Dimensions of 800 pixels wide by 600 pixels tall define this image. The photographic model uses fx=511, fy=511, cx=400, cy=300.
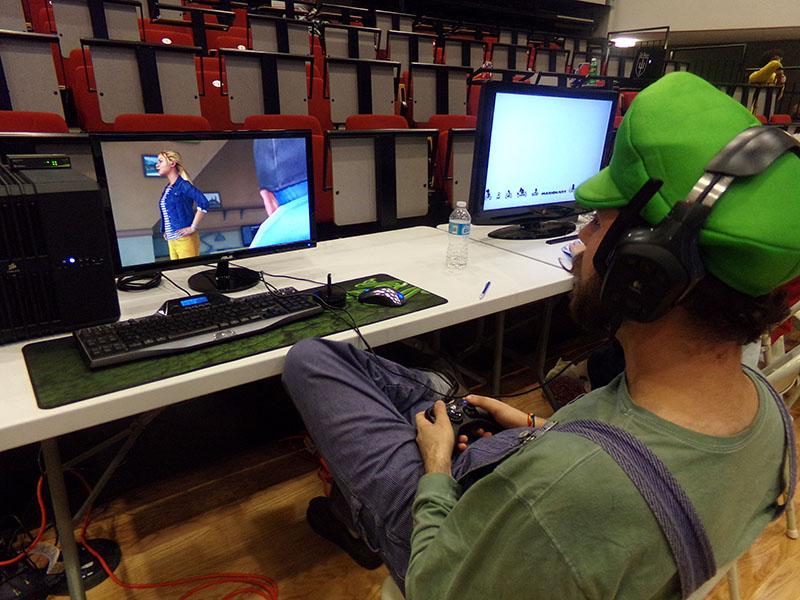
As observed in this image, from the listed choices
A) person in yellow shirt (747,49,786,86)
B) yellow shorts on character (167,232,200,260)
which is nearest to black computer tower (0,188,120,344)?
yellow shorts on character (167,232,200,260)

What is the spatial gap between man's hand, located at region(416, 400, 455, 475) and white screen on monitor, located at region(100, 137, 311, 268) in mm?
683

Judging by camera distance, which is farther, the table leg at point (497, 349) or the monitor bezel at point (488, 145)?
the table leg at point (497, 349)

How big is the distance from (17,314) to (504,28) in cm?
1004

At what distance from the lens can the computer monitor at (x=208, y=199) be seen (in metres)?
1.15

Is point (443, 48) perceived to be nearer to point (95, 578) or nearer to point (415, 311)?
point (415, 311)

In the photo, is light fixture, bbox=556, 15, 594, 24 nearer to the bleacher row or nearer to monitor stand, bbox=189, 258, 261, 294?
the bleacher row

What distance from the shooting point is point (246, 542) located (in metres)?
1.44

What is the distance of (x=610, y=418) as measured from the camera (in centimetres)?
59

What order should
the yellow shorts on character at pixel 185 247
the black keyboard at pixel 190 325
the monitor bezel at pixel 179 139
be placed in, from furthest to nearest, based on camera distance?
1. the yellow shorts on character at pixel 185 247
2. the monitor bezel at pixel 179 139
3. the black keyboard at pixel 190 325

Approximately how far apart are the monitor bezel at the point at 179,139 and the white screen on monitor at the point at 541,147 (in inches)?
24.2

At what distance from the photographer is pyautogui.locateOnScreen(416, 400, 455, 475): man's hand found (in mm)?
858

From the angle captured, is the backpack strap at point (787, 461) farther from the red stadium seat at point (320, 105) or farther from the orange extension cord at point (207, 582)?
the red stadium seat at point (320, 105)

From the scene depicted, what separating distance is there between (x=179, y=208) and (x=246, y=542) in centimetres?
93

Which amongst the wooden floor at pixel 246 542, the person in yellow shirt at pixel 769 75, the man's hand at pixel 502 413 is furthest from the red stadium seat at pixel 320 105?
the person in yellow shirt at pixel 769 75
